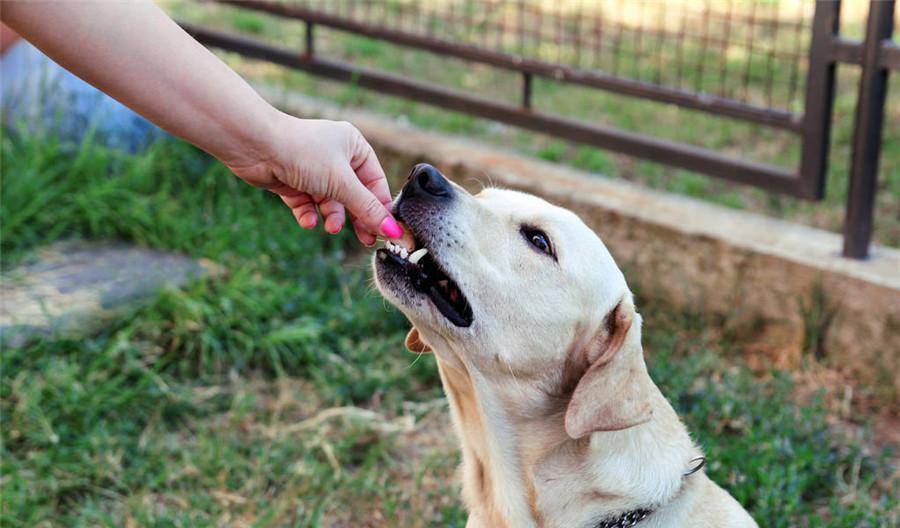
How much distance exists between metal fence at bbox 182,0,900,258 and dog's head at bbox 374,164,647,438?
2.11m

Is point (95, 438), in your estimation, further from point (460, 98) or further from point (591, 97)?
point (591, 97)

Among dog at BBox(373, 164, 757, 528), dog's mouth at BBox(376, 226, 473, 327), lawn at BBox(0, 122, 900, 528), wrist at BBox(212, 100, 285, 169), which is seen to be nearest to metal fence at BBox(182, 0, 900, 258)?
lawn at BBox(0, 122, 900, 528)

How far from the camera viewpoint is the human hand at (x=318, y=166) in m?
2.87

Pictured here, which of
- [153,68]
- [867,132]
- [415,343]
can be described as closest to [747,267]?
[867,132]

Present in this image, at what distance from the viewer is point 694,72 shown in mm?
7535

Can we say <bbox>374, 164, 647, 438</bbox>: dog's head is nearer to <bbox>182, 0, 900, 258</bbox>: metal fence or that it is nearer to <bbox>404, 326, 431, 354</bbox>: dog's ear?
<bbox>404, 326, 431, 354</bbox>: dog's ear

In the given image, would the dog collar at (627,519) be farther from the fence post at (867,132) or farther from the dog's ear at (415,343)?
the fence post at (867,132)

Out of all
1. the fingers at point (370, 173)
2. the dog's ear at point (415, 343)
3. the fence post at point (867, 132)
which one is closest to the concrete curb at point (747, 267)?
the fence post at point (867, 132)

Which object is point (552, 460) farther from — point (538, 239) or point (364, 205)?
point (364, 205)

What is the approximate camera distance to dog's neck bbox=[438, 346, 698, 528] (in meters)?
3.04

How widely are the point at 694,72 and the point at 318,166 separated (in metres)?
5.11

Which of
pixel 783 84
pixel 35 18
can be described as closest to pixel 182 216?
pixel 35 18

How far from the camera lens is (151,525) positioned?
3.91m

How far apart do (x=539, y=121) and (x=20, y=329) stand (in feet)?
8.83
